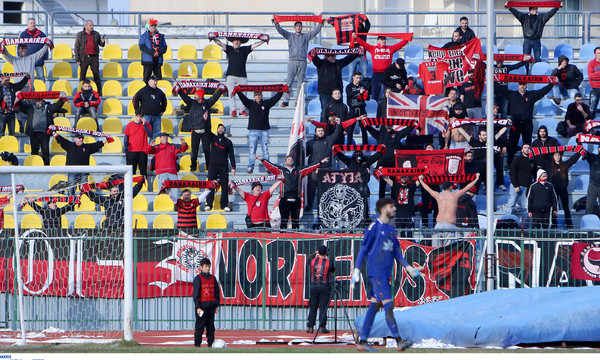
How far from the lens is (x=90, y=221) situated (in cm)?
1791

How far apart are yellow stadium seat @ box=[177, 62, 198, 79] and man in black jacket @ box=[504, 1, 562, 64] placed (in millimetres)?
8488

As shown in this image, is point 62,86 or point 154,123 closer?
point 154,123

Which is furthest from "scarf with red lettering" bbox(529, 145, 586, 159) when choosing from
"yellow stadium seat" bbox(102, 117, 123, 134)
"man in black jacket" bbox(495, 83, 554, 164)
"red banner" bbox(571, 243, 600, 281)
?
"yellow stadium seat" bbox(102, 117, 123, 134)

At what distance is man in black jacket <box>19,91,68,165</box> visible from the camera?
2197 centimetres

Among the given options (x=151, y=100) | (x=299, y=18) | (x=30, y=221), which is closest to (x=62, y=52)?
(x=151, y=100)

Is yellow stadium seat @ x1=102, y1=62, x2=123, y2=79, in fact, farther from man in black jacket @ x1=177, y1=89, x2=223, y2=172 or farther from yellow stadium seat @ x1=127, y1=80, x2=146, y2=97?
man in black jacket @ x1=177, y1=89, x2=223, y2=172

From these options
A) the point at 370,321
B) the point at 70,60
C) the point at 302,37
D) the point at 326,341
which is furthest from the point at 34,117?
the point at 370,321

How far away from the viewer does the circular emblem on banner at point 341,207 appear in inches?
760

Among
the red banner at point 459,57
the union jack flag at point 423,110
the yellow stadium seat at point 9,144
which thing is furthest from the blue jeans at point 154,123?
the red banner at point 459,57

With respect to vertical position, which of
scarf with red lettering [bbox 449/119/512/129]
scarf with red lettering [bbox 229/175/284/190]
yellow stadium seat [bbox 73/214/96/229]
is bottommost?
yellow stadium seat [bbox 73/214/96/229]

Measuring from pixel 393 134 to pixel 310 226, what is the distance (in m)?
2.78

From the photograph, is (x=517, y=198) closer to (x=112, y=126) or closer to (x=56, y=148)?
(x=112, y=126)

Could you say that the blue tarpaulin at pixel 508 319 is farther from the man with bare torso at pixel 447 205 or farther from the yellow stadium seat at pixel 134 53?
the yellow stadium seat at pixel 134 53

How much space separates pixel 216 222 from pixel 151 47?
592 cm
